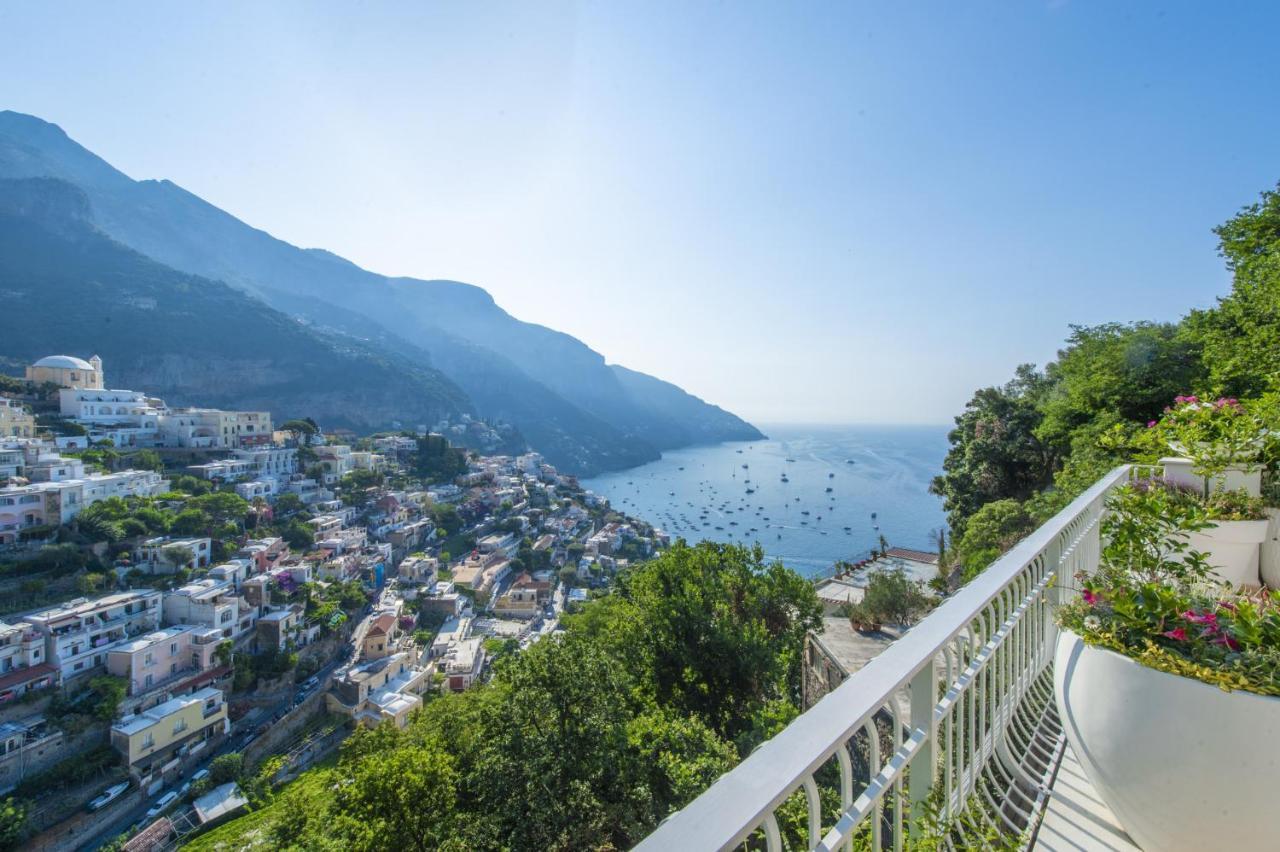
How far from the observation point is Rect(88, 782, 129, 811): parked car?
12.6 metres

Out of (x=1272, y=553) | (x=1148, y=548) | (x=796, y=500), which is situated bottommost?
(x=796, y=500)

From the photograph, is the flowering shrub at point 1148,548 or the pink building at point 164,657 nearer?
the flowering shrub at point 1148,548

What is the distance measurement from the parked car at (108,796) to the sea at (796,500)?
1865 centimetres

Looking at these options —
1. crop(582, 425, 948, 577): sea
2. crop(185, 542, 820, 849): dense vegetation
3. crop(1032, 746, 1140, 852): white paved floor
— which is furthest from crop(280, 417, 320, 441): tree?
crop(1032, 746, 1140, 852): white paved floor

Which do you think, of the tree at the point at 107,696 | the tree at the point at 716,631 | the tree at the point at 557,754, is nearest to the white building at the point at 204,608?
the tree at the point at 107,696

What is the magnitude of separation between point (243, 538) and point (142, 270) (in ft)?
201

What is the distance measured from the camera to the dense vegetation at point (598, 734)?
482 cm

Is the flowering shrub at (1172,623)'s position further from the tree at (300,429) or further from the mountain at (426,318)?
the mountain at (426,318)

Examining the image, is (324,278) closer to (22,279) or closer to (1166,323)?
(22,279)

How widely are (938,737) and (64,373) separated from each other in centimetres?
4755

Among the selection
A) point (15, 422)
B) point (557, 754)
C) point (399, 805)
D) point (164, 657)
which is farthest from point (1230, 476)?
point (15, 422)

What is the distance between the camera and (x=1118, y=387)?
820cm

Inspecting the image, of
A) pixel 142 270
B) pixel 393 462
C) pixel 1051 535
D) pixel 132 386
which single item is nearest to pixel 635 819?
pixel 1051 535

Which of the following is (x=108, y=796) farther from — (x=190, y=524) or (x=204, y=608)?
(x=190, y=524)
